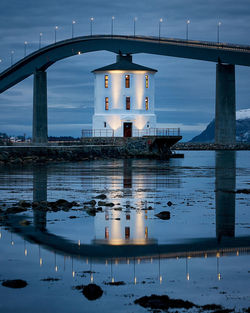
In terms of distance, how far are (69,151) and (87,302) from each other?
4457 cm

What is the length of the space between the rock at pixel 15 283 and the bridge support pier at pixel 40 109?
201 feet

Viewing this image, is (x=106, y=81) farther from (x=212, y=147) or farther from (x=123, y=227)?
(x=123, y=227)

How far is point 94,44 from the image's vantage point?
70062mm

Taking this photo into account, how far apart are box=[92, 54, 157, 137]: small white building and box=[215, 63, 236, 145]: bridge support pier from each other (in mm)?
11876

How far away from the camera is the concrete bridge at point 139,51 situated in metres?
63.3

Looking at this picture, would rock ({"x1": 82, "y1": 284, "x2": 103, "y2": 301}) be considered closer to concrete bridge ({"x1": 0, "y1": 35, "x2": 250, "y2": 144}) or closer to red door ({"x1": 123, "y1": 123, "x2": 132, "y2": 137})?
concrete bridge ({"x1": 0, "y1": 35, "x2": 250, "y2": 144})

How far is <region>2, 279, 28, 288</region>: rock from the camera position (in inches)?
342

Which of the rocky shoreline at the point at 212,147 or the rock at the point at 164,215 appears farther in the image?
the rocky shoreline at the point at 212,147

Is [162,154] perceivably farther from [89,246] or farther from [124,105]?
[89,246]

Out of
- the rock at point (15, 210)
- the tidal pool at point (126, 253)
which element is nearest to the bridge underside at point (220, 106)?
the rock at point (15, 210)

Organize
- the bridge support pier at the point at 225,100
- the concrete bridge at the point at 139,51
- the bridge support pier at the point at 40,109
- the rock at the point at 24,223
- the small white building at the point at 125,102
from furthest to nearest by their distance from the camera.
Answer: the bridge support pier at the point at 225,100 < the bridge support pier at the point at 40,109 < the small white building at the point at 125,102 < the concrete bridge at the point at 139,51 < the rock at the point at 24,223

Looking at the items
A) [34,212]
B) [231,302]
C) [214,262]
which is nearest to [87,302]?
[231,302]

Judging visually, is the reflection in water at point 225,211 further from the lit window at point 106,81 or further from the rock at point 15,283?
the lit window at point 106,81

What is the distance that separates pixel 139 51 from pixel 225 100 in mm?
14769
